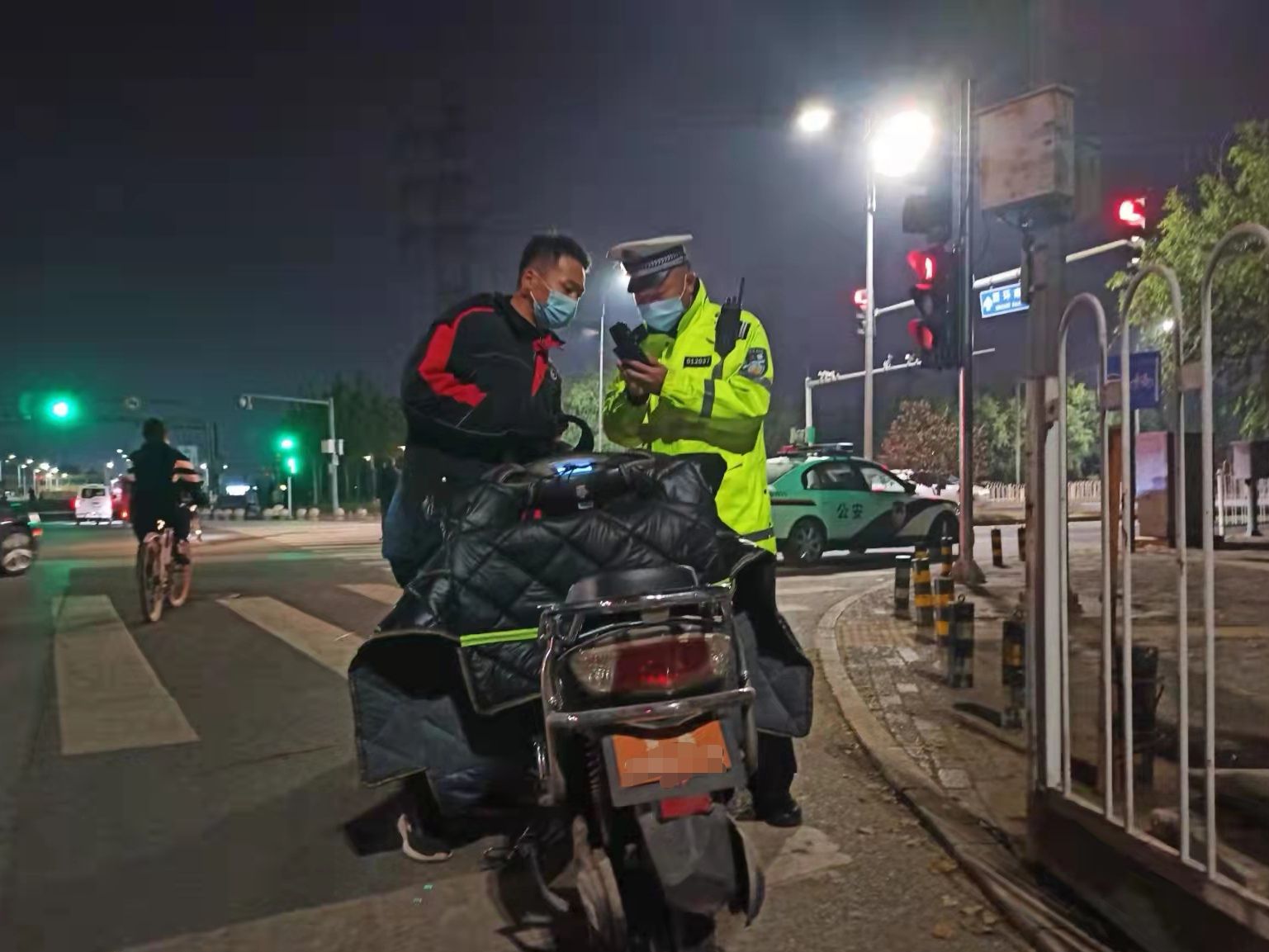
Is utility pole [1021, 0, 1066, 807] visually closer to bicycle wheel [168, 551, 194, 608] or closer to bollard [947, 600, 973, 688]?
bollard [947, 600, 973, 688]

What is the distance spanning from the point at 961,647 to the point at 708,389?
11.0ft

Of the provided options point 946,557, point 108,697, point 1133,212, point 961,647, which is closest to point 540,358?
point 961,647

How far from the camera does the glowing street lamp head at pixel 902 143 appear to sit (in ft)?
38.5

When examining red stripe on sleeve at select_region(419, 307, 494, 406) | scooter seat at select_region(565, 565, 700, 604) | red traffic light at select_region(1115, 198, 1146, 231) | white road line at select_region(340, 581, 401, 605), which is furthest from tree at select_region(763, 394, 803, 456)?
scooter seat at select_region(565, 565, 700, 604)

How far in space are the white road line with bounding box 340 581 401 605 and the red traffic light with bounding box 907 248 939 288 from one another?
6.09 meters

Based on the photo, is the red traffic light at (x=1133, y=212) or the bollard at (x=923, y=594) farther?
the red traffic light at (x=1133, y=212)

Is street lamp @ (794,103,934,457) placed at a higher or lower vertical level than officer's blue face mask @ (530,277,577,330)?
higher

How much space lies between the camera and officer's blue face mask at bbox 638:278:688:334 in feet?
13.4

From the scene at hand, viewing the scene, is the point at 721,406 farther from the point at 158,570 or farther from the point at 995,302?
the point at 995,302

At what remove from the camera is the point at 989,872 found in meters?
3.64

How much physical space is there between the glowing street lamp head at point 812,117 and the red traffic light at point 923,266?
6634 mm

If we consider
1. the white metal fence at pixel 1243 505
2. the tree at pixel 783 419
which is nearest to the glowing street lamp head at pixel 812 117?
the white metal fence at pixel 1243 505

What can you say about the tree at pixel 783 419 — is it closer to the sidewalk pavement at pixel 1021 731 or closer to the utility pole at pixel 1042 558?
the sidewalk pavement at pixel 1021 731

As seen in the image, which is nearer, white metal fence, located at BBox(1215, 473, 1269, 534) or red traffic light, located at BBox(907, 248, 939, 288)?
red traffic light, located at BBox(907, 248, 939, 288)
